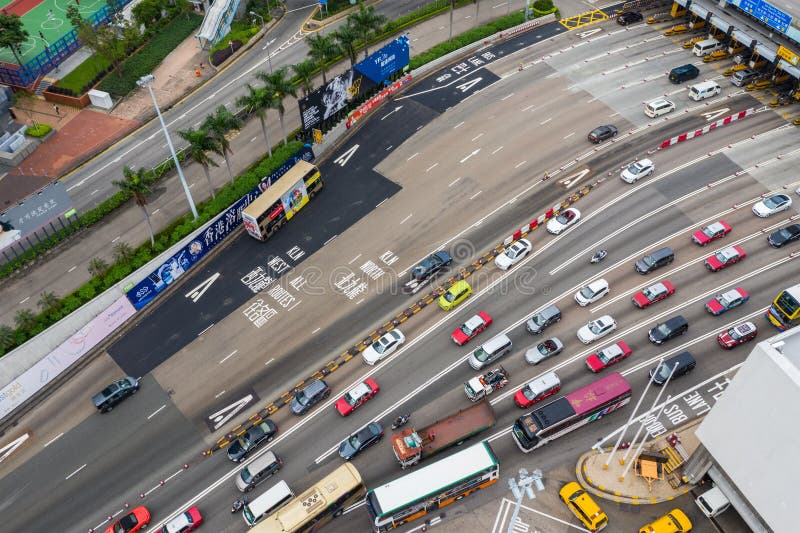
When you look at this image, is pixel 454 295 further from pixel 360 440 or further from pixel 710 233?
pixel 710 233

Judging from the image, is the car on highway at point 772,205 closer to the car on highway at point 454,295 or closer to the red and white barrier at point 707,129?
the red and white barrier at point 707,129

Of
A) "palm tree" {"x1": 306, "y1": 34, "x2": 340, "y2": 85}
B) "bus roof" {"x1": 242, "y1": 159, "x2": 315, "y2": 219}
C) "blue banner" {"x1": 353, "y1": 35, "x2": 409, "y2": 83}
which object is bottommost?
"bus roof" {"x1": 242, "y1": 159, "x2": 315, "y2": 219}

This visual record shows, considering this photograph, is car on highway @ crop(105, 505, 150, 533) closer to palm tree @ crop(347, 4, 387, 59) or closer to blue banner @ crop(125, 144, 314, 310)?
blue banner @ crop(125, 144, 314, 310)

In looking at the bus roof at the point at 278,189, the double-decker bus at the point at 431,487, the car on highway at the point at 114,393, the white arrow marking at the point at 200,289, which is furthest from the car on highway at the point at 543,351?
the car on highway at the point at 114,393

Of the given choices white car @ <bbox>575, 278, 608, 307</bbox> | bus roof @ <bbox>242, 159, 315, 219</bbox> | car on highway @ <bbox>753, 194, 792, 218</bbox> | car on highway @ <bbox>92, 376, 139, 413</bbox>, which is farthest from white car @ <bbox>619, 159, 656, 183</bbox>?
car on highway @ <bbox>92, 376, 139, 413</bbox>

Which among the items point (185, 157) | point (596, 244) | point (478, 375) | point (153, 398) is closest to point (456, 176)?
point (596, 244)

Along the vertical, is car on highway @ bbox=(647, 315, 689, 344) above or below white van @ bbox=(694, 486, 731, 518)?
above
